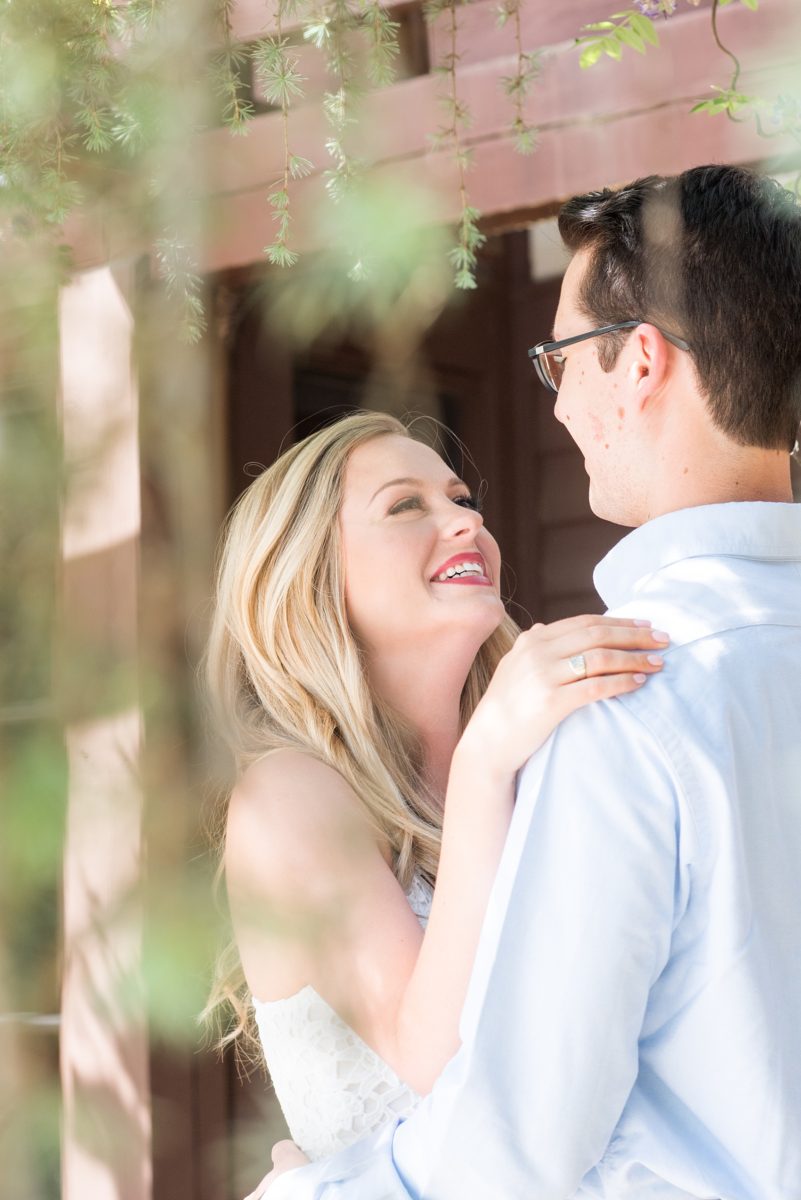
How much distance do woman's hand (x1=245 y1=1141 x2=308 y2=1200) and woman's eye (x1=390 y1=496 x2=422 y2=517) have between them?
40.5 inches

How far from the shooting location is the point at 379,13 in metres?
1.32

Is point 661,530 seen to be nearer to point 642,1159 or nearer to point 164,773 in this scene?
point 642,1159

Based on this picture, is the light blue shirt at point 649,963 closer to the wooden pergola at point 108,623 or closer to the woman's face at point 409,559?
the wooden pergola at point 108,623

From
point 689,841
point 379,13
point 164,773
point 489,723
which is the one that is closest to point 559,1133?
point 689,841

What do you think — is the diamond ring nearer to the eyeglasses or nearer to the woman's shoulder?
the woman's shoulder

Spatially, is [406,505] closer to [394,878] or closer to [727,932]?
[394,878]

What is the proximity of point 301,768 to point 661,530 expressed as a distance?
0.81 metres

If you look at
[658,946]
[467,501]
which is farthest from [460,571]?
[658,946]

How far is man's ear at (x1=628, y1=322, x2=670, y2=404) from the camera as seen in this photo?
1.23 metres

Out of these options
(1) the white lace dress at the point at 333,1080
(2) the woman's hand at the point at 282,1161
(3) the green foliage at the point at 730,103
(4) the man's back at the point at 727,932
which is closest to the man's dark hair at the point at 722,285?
(4) the man's back at the point at 727,932

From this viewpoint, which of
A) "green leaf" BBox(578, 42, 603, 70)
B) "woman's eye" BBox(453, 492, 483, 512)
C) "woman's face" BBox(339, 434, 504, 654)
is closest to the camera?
"green leaf" BBox(578, 42, 603, 70)

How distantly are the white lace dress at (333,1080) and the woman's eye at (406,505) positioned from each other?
2.87 feet

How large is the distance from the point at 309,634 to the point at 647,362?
1.04 metres

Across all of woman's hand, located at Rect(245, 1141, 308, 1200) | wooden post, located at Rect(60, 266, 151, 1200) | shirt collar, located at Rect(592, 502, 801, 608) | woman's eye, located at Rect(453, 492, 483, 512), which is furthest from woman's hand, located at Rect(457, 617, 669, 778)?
woman's eye, located at Rect(453, 492, 483, 512)
